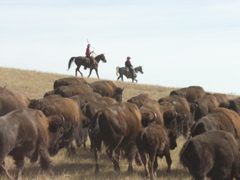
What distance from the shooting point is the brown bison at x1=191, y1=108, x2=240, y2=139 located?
8.75m

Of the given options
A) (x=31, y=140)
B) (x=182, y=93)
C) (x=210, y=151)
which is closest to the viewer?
(x=210, y=151)

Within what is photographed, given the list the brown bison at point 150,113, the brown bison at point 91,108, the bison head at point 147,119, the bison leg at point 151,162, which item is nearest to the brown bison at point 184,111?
the brown bison at point 150,113

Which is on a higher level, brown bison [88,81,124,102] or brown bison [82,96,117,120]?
brown bison [82,96,117,120]

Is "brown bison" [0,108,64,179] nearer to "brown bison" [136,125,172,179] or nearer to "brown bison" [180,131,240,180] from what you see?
"brown bison" [136,125,172,179]

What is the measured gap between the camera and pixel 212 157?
6.93 meters

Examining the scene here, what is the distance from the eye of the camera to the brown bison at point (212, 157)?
687cm

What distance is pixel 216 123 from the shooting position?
8844mm

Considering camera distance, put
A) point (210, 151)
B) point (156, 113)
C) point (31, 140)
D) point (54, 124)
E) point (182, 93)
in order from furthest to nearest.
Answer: point (182, 93)
point (156, 113)
point (54, 124)
point (31, 140)
point (210, 151)

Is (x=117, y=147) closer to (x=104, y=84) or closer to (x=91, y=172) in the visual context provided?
(x=91, y=172)

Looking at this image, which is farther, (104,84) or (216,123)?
(104,84)

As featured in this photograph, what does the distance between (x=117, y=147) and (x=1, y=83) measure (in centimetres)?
1742


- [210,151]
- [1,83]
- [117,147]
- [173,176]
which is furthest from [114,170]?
[1,83]

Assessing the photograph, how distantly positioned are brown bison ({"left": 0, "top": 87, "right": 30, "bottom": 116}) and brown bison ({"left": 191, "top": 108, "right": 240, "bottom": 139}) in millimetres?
4736

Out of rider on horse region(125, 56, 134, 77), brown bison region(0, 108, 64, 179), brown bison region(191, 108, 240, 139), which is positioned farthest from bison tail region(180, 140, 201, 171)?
rider on horse region(125, 56, 134, 77)
